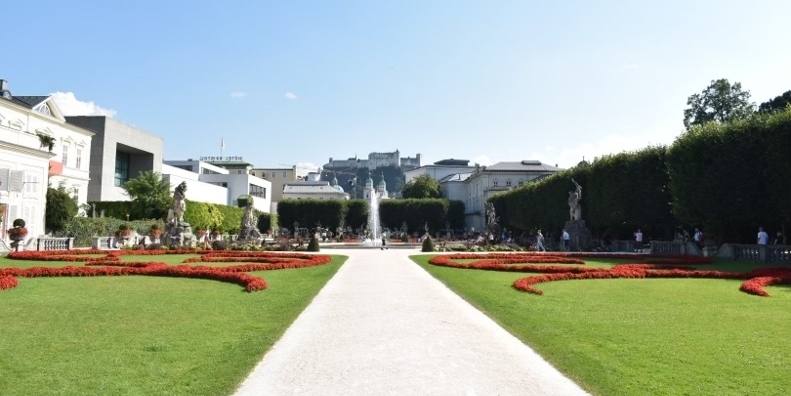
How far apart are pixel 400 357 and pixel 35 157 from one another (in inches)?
1611

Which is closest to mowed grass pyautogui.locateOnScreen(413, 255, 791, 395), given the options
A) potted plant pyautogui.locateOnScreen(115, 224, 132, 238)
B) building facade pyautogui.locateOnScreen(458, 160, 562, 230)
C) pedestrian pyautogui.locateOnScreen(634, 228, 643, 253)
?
pedestrian pyautogui.locateOnScreen(634, 228, 643, 253)

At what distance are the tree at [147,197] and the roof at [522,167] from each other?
197ft

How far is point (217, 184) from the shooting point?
324 ft

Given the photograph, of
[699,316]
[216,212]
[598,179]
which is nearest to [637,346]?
[699,316]

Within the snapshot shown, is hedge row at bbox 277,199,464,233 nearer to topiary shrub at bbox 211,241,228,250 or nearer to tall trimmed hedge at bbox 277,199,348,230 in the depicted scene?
tall trimmed hedge at bbox 277,199,348,230

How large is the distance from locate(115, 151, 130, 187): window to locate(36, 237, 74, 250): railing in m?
36.1

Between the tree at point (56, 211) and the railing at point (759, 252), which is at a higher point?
the tree at point (56, 211)

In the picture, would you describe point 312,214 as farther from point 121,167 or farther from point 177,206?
point 177,206

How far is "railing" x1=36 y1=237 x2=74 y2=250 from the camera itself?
37047 millimetres

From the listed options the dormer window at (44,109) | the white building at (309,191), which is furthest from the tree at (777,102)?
the white building at (309,191)

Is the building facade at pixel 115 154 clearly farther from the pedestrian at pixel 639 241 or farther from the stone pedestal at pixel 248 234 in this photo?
the pedestrian at pixel 639 241

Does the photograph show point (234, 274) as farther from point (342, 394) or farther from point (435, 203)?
point (435, 203)

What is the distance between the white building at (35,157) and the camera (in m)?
37.9

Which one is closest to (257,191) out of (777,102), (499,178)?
(499,178)
